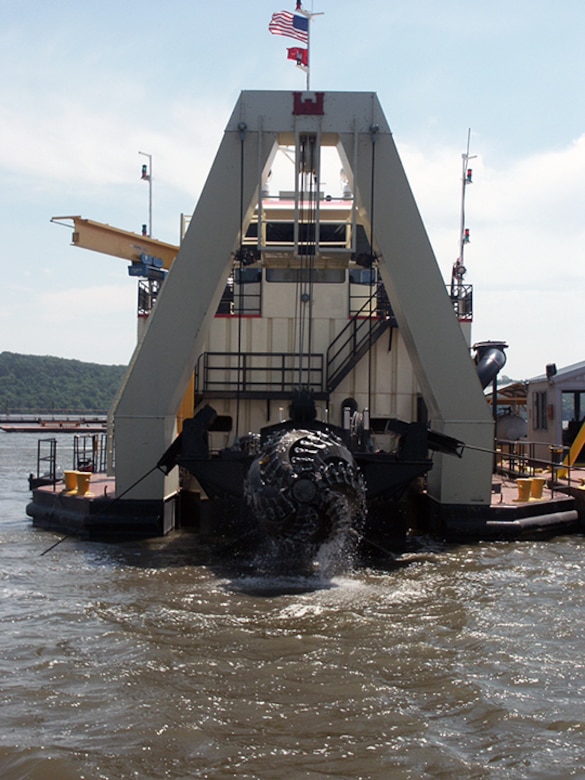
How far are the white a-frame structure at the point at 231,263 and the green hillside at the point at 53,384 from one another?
454 feet

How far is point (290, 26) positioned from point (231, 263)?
503 centimetres

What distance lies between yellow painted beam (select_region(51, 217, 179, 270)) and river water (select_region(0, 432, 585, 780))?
7517 mm

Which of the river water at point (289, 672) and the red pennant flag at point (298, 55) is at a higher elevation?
the red pennant flag at point (298, 55)

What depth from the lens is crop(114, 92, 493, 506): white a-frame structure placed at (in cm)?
1308

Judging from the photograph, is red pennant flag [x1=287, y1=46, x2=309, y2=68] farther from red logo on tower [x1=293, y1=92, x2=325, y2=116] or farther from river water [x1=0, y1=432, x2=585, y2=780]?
river water [x1=0, y1=432, x2=585, y2=780]

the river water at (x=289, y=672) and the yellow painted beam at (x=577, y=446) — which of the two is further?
the yellow painted beam at (x=577, y=446)

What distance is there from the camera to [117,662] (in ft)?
22.7

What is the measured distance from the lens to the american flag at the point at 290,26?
48.8 feet

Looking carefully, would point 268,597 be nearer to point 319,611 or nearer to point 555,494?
→ point 319,611

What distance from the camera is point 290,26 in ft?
49.2

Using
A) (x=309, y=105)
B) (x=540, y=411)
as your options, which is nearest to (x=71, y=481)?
(x=309, y=105)

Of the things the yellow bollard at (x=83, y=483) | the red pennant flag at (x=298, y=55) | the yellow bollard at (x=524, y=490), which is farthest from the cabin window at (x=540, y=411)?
the yellow bollard at (x=83, y=483)

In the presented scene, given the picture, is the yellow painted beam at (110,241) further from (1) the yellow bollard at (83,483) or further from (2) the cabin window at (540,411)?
(2) the cabin window at (540,411)

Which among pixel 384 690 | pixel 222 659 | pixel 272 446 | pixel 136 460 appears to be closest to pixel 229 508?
pixel 136 460
